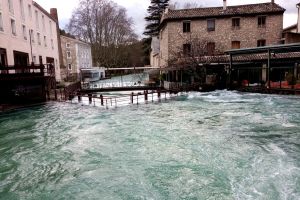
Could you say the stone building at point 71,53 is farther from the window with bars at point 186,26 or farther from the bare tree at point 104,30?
the window with bars at point 186,26

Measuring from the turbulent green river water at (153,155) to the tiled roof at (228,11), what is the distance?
18.4 m

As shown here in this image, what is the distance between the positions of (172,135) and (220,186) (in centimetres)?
530

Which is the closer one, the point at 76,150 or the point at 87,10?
the point at 76,150

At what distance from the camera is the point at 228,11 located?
3344cm

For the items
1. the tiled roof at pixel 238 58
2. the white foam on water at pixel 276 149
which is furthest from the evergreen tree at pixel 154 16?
the white foam on water at pixel 276 149

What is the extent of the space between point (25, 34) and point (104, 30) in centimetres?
3162

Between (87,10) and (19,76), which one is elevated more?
(87,10)

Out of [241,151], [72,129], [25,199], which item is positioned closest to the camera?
[25,199]

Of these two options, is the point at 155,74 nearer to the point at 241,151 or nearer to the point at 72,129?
the point at 72,129

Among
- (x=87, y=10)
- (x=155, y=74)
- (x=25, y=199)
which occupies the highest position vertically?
(x=87, y=10)

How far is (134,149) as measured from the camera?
1102 centimetres

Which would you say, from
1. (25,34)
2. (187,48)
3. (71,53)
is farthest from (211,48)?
(71,53)

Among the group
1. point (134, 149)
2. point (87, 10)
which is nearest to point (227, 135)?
point (134, 149)

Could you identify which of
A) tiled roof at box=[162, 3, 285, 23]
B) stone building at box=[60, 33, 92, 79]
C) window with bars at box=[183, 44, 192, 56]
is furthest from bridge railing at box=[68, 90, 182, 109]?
stone building at box=[60, 33, 92, 79]
